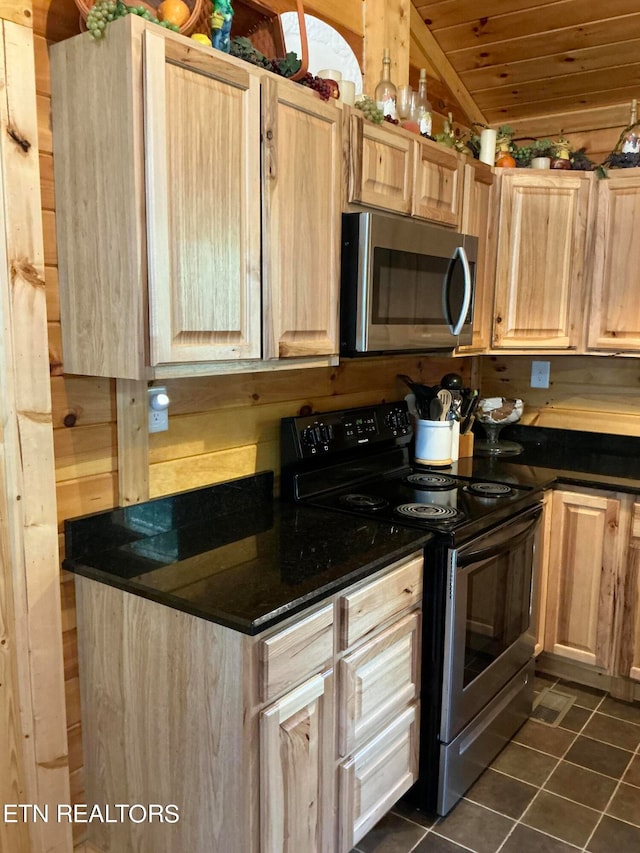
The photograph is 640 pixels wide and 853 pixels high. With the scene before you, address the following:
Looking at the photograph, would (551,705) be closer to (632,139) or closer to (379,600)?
(379,600)

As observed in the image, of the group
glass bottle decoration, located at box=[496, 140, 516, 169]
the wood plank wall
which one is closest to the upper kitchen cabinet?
glass bottle decoration, located at box=[496, 140, 516, 169]

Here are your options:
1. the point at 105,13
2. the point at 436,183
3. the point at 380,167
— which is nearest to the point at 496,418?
the point at 436,183

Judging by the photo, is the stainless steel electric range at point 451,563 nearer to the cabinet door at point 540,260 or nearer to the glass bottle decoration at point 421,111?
the cabinet door at point 540,260

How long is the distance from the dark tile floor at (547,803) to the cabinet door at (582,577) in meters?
0.28

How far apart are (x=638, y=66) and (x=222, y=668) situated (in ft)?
8.91

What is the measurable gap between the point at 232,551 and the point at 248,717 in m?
0.46

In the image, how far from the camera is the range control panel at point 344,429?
7.08 feet

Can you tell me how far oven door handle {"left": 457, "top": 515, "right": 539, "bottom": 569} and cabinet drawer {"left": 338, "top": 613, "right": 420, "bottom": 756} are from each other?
0.20 m

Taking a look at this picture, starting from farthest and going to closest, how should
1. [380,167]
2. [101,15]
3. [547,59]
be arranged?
[547,59]
[380,167]
[101,15]

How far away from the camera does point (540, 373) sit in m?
3.22

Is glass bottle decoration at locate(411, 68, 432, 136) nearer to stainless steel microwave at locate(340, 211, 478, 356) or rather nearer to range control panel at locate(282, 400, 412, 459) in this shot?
stainless steel microwave at locate(340, 211, 478, 356)

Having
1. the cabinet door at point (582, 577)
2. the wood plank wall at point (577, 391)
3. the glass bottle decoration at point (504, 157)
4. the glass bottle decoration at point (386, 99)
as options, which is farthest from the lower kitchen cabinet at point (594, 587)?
the glass bottle decoration at point (386, 99)

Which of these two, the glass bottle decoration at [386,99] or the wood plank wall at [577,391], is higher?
the glass bottle decoration at [386,99]

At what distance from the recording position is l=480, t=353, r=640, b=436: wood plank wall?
299 cm
